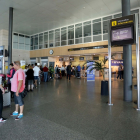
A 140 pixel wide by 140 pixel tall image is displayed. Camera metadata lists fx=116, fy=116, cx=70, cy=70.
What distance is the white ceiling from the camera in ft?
32.7

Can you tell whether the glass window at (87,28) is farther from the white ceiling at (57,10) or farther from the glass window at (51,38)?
the glass window at (51,38)

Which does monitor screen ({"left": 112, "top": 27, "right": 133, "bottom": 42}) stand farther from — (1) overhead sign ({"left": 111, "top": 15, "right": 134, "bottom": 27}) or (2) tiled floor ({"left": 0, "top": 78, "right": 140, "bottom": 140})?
(2) tiled floor ({"left": 0, "top": 78, "right": 140, "bottom": 140})

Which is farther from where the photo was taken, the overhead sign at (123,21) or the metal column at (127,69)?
the metal column at (127,69)

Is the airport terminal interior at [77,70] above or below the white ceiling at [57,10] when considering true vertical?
below

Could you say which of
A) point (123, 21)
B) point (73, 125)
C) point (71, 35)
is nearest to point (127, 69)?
point (123, 21)

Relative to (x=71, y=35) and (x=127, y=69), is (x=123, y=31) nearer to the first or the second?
(x=127, y=69)

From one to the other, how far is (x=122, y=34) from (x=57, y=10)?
8.81 metres

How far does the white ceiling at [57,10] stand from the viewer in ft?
32.7

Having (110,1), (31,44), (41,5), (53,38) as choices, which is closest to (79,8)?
(110,1)

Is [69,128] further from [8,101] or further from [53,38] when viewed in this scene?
[53,38]

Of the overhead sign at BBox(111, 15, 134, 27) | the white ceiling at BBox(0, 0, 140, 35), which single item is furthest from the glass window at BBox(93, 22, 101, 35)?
the overhead sign at BBox(111, 15, 134, 27)

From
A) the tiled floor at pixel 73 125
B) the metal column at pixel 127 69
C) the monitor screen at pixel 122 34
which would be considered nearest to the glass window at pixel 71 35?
the metal column at pixel 127 69

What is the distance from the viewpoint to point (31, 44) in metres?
20.3

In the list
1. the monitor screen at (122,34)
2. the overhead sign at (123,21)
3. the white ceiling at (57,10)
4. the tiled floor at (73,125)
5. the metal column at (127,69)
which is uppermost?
the white ceiling at (57,10)
